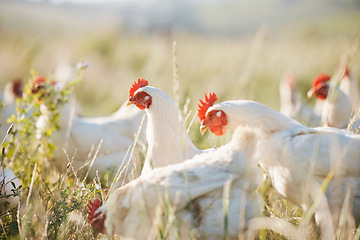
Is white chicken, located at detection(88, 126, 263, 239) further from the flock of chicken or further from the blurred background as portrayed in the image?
the blurred background

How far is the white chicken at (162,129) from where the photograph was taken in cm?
234

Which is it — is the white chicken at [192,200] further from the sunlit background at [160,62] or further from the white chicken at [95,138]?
the white chicken at [95,138]

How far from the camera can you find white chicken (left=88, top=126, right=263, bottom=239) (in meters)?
1.62

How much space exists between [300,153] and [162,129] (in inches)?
36.4

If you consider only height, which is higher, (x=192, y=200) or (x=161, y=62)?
(x=161, y=62)

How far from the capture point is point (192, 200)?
1678 millimetres

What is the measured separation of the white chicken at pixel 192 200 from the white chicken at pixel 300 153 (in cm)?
21

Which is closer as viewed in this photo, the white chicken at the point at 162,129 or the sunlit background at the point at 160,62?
the white chicken at the point at 162,129

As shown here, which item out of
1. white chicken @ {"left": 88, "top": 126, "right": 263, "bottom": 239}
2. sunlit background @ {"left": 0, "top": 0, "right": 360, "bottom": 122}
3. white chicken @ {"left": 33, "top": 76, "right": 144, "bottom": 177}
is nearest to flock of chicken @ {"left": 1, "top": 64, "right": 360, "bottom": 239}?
white chicken @ {"left": 88, "top": 126, "right": 263, "bottom": 239}

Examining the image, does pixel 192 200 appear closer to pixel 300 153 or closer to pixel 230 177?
pixel 230 177

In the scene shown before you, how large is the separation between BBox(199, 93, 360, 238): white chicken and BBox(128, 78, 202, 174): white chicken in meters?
0.42

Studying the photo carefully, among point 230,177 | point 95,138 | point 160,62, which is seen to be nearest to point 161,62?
point 160,62

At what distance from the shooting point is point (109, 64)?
8930 mm

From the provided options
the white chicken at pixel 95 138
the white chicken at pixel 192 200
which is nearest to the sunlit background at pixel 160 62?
the white chicken at pixel 95 138
